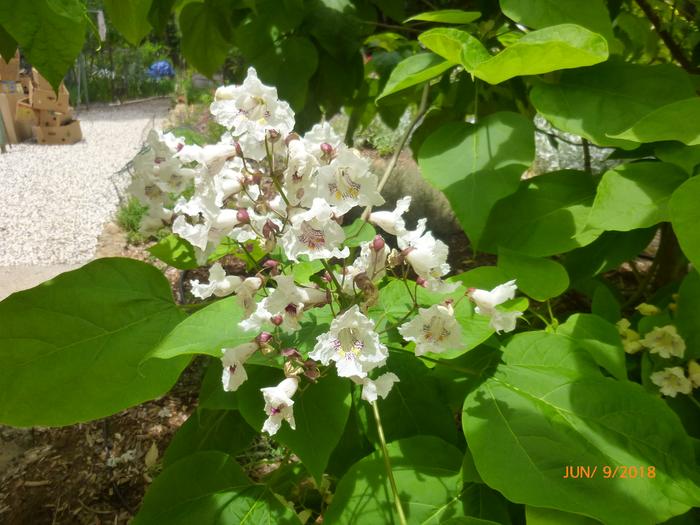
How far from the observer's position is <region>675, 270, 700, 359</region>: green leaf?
0.68 metres

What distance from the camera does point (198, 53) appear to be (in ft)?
3.27

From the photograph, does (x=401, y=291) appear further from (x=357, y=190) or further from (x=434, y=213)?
(x=434, y=213)

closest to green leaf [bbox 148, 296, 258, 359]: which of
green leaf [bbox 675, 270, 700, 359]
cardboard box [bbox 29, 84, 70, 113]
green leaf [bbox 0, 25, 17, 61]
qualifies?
green leaf [bbox 0, 25, 17, 61]

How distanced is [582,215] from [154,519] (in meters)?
0.64

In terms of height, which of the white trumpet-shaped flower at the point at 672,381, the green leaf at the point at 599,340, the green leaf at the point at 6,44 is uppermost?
the green leaf at the point at 6,44

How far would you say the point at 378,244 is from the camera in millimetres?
475

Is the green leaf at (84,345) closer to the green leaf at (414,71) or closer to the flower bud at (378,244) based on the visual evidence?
the flower bud at (378,244)

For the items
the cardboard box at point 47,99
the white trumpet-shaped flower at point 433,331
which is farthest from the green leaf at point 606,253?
the cardboard box at point 47,99

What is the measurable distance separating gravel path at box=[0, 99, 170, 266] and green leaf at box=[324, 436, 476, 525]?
0.98m

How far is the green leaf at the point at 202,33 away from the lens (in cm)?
95

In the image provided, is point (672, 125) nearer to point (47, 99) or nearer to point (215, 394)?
point (215, 394)

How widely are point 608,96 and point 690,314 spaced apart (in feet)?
0.98

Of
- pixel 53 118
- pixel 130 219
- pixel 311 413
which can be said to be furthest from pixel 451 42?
pixel 130 219

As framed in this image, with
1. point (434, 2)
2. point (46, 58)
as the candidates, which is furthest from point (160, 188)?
point (434, 2)
